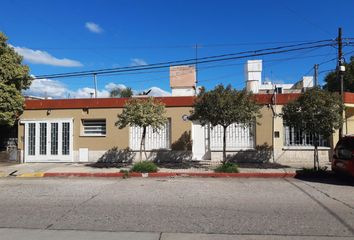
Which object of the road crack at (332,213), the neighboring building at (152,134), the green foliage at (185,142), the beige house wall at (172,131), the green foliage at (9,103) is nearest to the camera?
the road crack at (332,213)

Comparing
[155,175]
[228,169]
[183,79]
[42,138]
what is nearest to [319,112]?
[228,169]

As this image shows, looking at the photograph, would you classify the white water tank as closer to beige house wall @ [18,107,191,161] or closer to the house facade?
the house facade

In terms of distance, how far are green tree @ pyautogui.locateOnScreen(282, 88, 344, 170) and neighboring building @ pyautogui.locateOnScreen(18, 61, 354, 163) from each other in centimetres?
304

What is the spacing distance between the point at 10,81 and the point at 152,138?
735 centimetres

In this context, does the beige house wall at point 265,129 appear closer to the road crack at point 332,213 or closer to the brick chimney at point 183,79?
the road crack at point 332,213

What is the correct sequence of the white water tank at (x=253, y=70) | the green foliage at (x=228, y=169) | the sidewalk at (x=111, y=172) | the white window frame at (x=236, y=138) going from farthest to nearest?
the white water tank at (x=253, y=70) → the white window frame at (x=236, y=138) → the green foliage at (x=228, y=169) → the sidewalk at (x=111, y=172)

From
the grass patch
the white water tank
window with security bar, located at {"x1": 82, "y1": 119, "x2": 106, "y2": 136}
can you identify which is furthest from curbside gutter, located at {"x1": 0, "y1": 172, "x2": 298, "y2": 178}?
the white water tank

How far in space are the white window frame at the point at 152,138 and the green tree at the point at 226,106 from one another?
3749 millimetres

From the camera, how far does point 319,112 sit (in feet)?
45.0

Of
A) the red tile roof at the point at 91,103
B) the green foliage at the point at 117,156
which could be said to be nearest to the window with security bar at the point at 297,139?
the red tile roof at the point at 91,103

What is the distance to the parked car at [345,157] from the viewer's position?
38.4 feet

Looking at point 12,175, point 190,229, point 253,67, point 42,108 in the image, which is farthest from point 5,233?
point 253,67

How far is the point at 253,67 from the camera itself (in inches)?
1631

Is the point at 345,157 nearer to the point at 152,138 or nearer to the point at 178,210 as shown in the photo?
the point at 178,210
